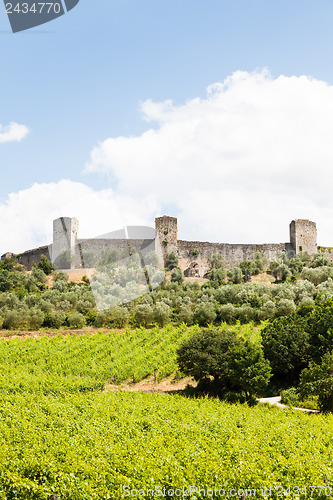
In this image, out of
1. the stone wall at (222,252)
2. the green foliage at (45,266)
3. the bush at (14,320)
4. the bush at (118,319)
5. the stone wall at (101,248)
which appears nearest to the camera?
the bush at (14,320)

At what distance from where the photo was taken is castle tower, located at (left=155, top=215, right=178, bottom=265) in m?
54.3

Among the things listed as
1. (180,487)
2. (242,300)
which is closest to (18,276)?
(242,300)

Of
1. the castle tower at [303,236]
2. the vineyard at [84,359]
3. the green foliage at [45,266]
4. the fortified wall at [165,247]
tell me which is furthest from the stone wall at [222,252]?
the vineyard at [84,359]

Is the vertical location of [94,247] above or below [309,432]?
above

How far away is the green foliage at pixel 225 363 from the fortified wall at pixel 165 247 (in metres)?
30.6

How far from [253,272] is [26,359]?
33.4 meters

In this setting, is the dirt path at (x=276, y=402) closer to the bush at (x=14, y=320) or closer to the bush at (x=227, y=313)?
the bush at (x=227, y=313)

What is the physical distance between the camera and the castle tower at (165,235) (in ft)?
178

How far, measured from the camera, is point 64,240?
2170 inches

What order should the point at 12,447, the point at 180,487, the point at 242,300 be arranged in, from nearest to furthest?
1. the point at 180,487
2. the point at 12,447
3. the point at 242,300

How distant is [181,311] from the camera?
3659cm

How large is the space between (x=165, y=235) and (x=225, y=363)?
112ft

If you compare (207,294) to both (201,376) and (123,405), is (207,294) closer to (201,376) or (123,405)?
(201,376)

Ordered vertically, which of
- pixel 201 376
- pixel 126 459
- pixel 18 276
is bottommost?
pixel 201 376
